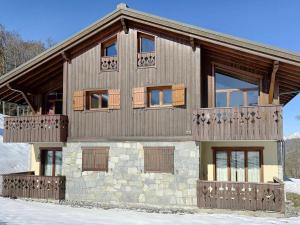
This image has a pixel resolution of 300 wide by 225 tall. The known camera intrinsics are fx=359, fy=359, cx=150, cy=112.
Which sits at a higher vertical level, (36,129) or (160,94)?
(160,94)

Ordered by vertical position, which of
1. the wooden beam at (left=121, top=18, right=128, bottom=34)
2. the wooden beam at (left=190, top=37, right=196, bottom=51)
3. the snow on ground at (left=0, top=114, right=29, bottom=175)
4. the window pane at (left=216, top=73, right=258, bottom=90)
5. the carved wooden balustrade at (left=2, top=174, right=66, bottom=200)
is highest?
the wooden beam at (left=121, top=18, right=128, bottom=34)

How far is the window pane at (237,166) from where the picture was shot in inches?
627

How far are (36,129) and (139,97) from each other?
5621 mm

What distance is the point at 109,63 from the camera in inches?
691

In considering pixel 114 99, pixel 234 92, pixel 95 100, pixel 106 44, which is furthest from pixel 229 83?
pixel 95 100

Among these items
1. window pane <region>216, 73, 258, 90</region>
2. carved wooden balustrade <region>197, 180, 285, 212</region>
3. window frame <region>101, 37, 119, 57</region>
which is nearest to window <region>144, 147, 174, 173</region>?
carved wooden balustrade <region>197, 180, 285, 212</region>

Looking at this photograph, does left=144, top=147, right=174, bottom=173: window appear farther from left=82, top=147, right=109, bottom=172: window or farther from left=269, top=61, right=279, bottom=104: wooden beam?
left=269, top=61, right=279, bottom=104: wooden beam

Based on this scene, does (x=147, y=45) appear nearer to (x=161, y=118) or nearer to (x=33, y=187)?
(x=161, y=118)

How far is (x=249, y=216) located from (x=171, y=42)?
27.0 ft

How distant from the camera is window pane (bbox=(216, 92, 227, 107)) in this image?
16422 millimetres

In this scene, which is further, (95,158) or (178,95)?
(95,158)

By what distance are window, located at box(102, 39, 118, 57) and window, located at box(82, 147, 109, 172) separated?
4714 mm

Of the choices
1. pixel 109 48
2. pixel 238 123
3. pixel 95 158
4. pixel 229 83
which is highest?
pixel 109 48

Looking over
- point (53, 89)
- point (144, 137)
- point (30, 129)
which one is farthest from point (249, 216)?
point (53, 89)
